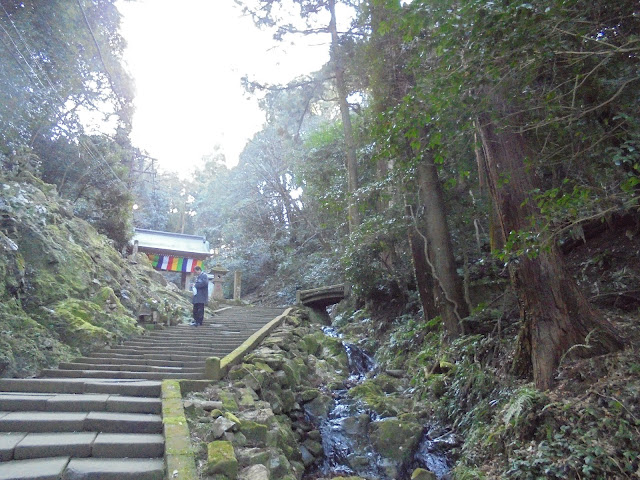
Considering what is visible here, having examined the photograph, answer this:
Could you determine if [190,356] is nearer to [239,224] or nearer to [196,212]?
[239,224]

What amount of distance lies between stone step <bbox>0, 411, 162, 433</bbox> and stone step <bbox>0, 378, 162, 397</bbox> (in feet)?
2.46

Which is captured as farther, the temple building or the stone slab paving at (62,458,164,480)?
the temple building

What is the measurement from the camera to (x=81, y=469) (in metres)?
3.65

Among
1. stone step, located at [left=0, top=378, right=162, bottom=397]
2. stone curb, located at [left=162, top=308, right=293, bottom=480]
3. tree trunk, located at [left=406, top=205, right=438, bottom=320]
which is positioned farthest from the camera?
tree trunk, located at [left=406, top=205, right=438, bottom=320]

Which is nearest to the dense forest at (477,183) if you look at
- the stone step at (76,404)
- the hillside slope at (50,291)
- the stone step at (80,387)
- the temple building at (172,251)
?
the hillside slope at (50,291)

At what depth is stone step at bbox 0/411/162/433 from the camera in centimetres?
442

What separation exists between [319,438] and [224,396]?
7.35 ft

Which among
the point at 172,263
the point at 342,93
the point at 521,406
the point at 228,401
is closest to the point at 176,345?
the point at 228,401

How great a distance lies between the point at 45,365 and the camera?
661 centimetres

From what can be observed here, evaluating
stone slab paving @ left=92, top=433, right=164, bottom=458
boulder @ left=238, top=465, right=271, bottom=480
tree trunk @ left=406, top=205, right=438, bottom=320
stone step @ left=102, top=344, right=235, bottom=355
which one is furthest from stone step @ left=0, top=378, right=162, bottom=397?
tree trunk @ left=406, top=205, right=438, bottom=320

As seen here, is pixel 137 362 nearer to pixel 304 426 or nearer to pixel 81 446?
pixel 304 426

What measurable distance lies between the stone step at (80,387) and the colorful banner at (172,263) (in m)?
17.2

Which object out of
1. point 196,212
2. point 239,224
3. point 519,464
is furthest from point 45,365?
point 196,212

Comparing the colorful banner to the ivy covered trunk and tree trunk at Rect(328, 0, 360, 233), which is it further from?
the ivy covered trunk
